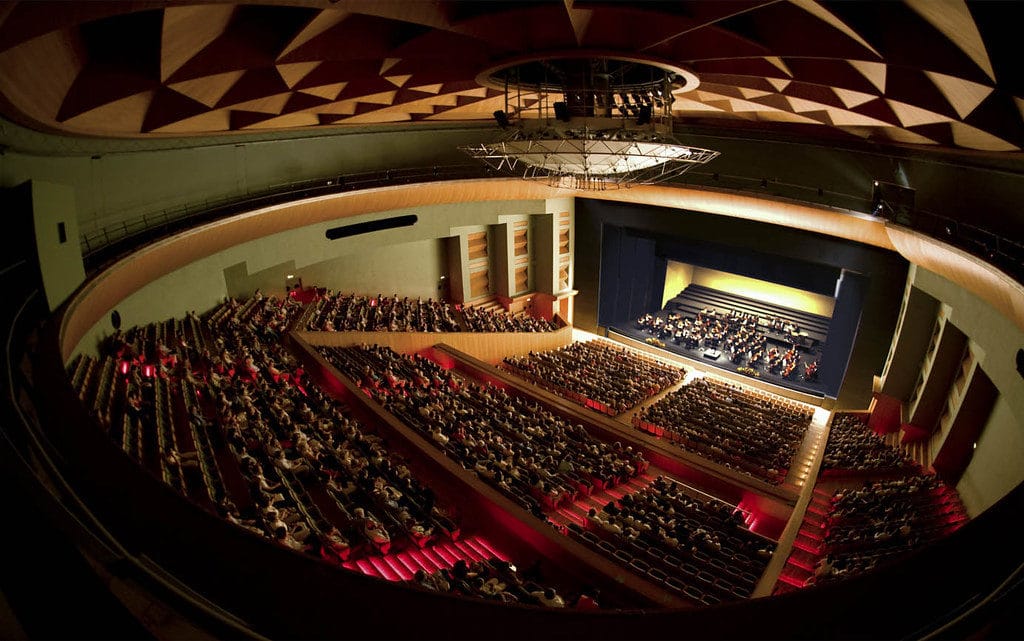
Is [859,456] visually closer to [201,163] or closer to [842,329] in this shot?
[842,329]

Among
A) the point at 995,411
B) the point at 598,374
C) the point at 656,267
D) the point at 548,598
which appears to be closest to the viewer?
the point at 548,598

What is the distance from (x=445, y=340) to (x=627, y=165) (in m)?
9.27

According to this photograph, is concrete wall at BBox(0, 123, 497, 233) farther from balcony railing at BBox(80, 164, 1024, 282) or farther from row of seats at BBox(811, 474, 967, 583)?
row of seats at BBox(811, 474, 967, 583)

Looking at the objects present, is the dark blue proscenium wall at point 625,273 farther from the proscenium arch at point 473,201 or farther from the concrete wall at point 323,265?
the concrete wall at point 323,265

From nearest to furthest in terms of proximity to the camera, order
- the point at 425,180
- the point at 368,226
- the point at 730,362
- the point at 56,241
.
→ the point at 56,241 < the point at 425,180 < the point at 368,226 < the point at 730,362

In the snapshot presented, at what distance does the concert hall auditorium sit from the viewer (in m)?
2.76

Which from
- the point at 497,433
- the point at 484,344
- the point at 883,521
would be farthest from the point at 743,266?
the point at 497,433

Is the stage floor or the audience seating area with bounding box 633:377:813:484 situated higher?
the audience seating area with bounding box 633:377:813:484

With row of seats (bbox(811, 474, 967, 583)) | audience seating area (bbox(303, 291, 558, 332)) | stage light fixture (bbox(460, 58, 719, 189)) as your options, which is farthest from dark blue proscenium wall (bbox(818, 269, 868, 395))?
stage light fixture (bbox(460, 58, 719, 189))

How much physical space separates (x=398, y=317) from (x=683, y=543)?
11.8 metres

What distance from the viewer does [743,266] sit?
18766mm

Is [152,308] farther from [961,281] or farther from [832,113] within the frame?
[961,281]

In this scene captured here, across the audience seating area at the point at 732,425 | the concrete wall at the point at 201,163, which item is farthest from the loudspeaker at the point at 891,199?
the concrete wall at the point at 201,163

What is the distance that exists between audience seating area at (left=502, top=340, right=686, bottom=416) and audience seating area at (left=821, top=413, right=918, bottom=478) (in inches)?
190
